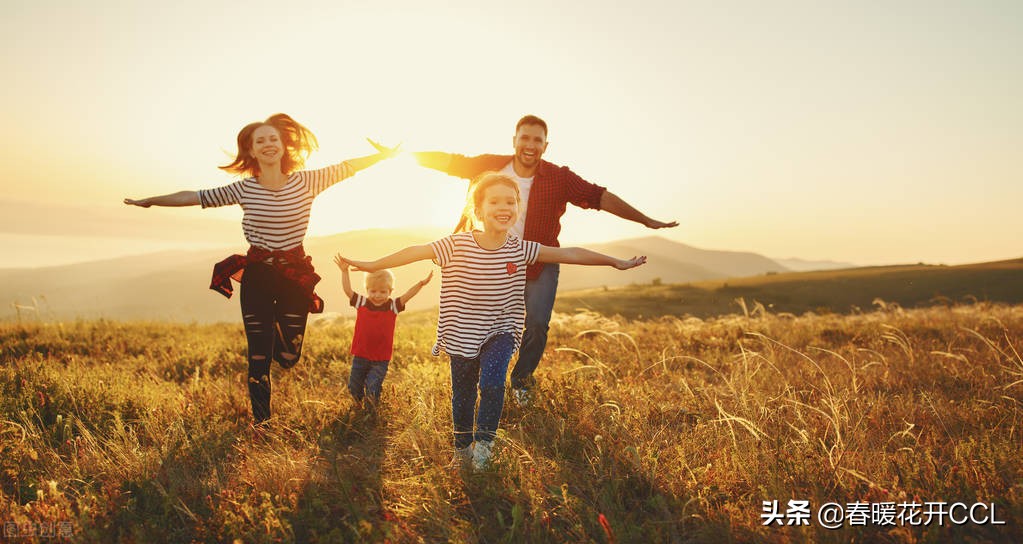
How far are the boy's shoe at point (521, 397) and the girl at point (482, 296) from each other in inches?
36.6

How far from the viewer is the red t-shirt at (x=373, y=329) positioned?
577 centimetres

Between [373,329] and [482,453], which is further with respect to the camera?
[373,329]

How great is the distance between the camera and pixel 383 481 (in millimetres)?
3652

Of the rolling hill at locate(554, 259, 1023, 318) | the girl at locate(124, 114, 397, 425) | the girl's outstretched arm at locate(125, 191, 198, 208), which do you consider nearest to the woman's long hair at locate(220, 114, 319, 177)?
the girl at locate(124, 114, 397, 425)

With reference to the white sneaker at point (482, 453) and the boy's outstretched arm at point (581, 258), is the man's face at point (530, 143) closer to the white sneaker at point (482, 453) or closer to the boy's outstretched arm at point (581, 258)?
the boy's outstretched arm at point (581, 258)

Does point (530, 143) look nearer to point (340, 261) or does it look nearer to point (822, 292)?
point (340, 261)

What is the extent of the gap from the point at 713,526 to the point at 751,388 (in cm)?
298

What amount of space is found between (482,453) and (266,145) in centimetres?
312

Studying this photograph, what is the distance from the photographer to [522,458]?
12.7 ft

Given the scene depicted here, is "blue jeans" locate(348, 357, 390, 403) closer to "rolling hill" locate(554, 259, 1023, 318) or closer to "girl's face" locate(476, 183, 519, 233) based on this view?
"girl's face" locate(476, 183, 519, 233)

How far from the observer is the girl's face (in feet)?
13.6

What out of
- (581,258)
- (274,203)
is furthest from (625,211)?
(274,203)

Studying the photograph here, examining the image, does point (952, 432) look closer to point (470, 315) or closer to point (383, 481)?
point (470, 315)

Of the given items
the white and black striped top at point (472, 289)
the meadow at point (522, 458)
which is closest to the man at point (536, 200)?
the meadow at point (522, 458)
